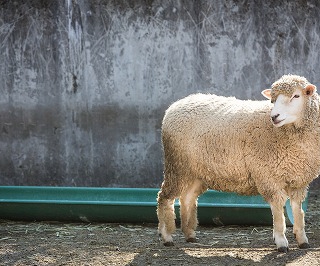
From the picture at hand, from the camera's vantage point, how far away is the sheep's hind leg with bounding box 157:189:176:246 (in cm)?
683

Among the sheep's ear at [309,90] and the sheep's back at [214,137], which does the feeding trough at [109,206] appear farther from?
the sheep's ear at [309,90]

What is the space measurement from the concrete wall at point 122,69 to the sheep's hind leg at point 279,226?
10.8 feet

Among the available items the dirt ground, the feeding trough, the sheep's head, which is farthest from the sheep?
the feeding trough

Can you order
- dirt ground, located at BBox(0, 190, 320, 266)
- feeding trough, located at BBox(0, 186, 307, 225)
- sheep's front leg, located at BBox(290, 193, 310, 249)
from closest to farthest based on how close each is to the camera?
dirt ground, located at BBox(0, 190, 320, 266) < sheep's front leg, located at BBox(290, 193, 310, 249) < feeding trough, located at BBox(0, 186, 307, 225)

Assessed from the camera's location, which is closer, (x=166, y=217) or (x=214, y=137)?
(x=214, y=137)

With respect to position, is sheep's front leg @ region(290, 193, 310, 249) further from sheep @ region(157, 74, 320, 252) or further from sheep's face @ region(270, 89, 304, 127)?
sheep's face @ region(270, 89, 304, 127)

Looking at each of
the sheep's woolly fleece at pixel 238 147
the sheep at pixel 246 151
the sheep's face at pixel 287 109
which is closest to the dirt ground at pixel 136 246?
the sheep at pixel 246 151

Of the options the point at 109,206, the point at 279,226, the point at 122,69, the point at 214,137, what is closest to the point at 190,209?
the point at 214,137

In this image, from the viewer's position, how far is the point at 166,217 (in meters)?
6.86

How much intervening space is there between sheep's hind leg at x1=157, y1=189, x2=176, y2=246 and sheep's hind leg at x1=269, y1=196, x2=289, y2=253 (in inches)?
38.7

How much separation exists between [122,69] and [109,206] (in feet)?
7.53

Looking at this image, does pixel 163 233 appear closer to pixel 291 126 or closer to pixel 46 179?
pixel 291 126

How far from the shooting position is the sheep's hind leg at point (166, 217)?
22.4ft

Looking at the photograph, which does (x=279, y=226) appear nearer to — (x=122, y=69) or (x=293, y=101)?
(x=293, y=101)
